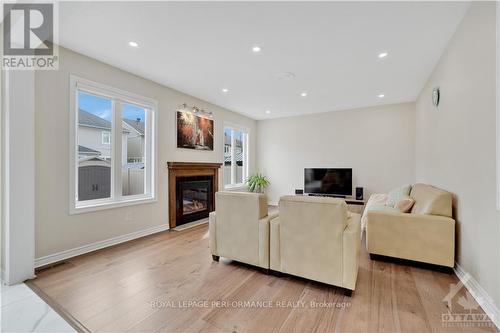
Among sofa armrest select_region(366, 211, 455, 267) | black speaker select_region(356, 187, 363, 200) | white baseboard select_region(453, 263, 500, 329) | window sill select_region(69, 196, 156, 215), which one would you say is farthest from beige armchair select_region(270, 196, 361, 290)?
black speaker select_region(356, 187, 363, 200)

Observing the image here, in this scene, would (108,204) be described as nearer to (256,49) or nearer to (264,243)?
(264,243)

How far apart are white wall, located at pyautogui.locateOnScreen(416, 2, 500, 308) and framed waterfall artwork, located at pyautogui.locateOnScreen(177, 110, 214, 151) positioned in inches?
164

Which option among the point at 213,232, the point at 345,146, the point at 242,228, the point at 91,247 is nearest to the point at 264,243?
the point at 242,228

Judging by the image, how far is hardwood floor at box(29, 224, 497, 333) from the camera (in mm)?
1652

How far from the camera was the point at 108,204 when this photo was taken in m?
3.26

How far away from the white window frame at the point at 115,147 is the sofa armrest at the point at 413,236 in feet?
11.5

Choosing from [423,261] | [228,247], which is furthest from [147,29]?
[423,261]

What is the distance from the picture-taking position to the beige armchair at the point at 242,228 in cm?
241

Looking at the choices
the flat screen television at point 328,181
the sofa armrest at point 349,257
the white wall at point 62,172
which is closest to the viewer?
the sofa armrest at point 349,257

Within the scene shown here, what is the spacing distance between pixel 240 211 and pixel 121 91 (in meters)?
2.68

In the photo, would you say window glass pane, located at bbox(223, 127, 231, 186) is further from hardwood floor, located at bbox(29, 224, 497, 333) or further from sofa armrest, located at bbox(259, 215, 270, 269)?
sofa armrest, located at bbox(259, 215, 270, 269)

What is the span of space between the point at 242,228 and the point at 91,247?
2229mm

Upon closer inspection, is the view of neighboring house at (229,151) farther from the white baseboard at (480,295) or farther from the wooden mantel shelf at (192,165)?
the white baseboard at (480,295)

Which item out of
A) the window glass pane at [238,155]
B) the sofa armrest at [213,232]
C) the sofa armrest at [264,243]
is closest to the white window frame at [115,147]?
the sofa armrest at [213,232]
